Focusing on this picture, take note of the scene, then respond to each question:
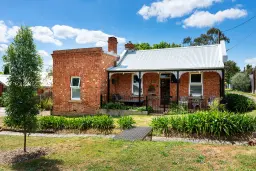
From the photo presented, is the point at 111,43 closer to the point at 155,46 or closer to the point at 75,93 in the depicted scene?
the point at 75,93

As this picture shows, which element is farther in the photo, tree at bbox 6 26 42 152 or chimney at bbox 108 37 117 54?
chimney at bbox 108 37 117 54

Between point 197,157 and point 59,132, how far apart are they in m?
6.58

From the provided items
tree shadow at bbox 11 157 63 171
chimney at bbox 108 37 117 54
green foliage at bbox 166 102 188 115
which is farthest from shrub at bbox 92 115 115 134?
chimney at bbox 108 37 117 54

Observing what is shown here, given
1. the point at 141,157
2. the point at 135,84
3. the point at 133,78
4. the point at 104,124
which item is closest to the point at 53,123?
the point at 104,124

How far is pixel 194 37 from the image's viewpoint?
43281mm

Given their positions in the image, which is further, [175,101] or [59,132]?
[175,101]

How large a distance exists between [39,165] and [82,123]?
4.21 meters

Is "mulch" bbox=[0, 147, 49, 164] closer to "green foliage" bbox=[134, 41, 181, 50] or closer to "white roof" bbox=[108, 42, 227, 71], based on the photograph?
"white roof" bbox=[108, 42, 227, 71]

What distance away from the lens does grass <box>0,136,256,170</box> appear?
16.5ft

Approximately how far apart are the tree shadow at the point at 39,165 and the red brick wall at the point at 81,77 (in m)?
9.47

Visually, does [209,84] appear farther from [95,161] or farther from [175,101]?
[95,161]

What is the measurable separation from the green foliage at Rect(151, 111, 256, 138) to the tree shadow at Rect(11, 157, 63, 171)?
457 centimetres

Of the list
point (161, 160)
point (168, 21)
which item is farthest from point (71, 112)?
point (168, 21)

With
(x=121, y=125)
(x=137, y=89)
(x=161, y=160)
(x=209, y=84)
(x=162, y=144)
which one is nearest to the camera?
(x=161, y=160)
